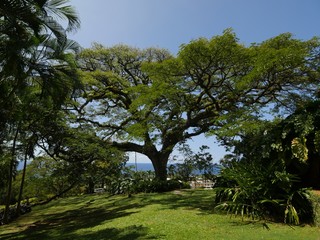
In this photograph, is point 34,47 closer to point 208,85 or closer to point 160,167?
point 208,85

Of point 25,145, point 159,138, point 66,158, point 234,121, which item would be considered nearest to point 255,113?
point 234,121

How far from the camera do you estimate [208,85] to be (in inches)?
616

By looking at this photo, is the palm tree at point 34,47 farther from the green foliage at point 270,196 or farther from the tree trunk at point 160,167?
the tree trunk at point 160,167

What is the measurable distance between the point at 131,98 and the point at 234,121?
35.4ft

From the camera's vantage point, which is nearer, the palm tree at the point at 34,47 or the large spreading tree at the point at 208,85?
the palm tree at the point at 34,47

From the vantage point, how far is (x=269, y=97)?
56.7 ft

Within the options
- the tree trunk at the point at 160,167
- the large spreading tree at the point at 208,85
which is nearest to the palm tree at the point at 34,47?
the large spreading tree at the point at 208,85

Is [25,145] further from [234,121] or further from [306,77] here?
[306,77]

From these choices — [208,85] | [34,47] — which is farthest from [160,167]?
[34,47]

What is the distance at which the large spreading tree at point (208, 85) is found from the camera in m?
13.6

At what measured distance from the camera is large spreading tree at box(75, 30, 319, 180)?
534 inches

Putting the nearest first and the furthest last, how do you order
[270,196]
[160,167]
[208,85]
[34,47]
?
1. [270,196]
2. [34,47]
3. [208,85]
4. [160,167]

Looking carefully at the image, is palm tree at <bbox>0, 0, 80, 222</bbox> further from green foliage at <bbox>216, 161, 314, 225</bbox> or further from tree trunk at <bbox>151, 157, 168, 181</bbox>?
tree trunk at <bbox>151, 157, 168, 181</bbox>

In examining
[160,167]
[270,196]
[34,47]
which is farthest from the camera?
[160,167]
